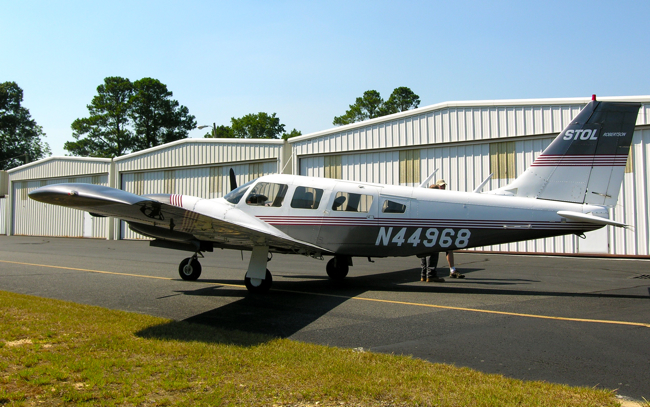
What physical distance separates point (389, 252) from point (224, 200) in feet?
13.0

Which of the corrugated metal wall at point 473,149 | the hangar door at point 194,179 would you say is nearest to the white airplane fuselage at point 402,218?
the corrugated metal wall at point 473,149

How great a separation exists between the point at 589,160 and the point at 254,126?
82505 millimetres

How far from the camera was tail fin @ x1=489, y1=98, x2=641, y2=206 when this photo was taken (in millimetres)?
9000

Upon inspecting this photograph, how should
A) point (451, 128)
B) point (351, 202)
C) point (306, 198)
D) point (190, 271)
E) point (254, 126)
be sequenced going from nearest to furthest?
1. point (351, 202)
2. point (306, 198)
3. point (190, 271)
4. point (451, 128)
5. point (254, 126)

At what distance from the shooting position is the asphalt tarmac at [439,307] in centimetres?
504

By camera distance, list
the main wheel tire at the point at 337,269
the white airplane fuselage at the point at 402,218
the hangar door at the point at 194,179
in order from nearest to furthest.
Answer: the white airplane fuselage at the point at 402,218 < the main wheel tire at the point at 337,269 < the hangar door at the point at 194,179

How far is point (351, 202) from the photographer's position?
993cm

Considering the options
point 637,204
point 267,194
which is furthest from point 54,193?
point 637,204

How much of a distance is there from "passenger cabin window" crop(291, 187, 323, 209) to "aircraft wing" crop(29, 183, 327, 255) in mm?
754

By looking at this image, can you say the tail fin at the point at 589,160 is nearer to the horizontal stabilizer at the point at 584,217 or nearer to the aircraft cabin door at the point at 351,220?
the horizontal stabilizer at the point at 584,217

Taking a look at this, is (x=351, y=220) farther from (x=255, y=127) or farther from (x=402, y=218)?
(x=255, y=127)

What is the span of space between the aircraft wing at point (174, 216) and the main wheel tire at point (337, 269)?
1691 millimetres

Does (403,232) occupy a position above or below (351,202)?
below

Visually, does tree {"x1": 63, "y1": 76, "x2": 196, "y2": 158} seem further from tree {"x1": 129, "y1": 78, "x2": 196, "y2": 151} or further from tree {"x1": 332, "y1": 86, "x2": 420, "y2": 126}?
tree {"x1": 332, "y1": 86, "x2": 420, "y2": 126}
